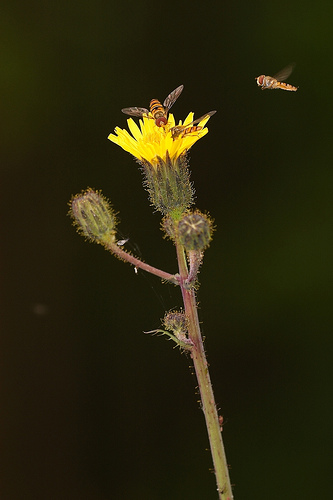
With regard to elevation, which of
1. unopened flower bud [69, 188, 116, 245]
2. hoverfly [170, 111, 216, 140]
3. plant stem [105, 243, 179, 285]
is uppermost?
hoverfly [170, 111, 216, 140]

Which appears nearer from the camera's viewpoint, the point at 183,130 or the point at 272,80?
the point at 183,130

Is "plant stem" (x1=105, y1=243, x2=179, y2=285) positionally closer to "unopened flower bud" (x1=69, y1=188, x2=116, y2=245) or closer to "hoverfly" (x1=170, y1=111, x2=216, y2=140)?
"unopened flower bud" (x1=69, y1=188, x2=116, y2=245)

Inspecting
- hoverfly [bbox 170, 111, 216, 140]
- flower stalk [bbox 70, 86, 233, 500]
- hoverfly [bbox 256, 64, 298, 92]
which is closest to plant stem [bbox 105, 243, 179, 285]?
flower stalk [bbox 70, 86, 233, 500]

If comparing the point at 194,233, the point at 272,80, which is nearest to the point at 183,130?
the point at 194,233

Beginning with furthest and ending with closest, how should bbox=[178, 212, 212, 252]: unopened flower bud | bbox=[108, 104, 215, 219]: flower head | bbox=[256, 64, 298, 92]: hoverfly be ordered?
A: bbox=[256, 64, 298, 92]: hoverfly → bbox=[108, 104, 215, 219]: flower head → bbox=[178, 212, 212, 252]: unopened flower bud

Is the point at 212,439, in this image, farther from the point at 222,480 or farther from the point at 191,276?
the point at 191,276

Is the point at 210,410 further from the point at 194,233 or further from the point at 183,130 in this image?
the point at 183,130
